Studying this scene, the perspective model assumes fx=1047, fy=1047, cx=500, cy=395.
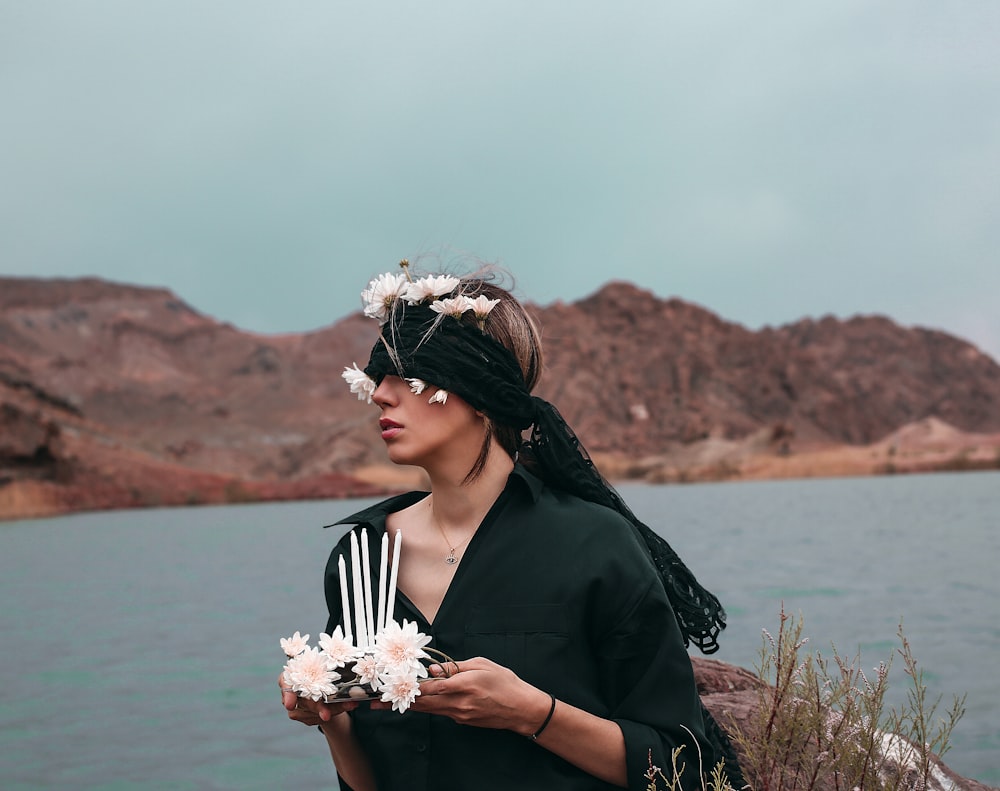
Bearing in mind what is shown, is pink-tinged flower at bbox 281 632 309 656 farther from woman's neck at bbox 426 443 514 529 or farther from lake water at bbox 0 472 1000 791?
lake water at bbox 0 472 1000 791

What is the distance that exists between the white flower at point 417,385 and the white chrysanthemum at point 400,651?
699 mm

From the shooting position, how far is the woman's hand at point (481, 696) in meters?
2.20

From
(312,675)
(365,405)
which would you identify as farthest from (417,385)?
(365,405)

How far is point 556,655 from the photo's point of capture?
254 centimetres

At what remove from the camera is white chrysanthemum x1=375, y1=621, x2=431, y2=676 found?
2137 millimetres

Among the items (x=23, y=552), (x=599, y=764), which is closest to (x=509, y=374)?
(x=599, y=764)

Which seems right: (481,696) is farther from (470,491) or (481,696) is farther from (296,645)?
(470,491)

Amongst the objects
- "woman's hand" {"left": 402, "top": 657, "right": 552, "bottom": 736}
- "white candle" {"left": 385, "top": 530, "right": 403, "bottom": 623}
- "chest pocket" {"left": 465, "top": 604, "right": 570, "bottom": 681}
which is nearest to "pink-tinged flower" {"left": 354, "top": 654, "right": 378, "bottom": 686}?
"woman's hand" {"left": 402, "top": 657, "right": 552, "bottom": 736}

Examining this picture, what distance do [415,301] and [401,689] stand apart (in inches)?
43.0

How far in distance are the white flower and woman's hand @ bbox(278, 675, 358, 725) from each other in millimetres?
778

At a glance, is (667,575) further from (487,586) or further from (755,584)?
(755,584)

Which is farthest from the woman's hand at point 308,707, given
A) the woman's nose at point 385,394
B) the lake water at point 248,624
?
the lake water at point 248,624

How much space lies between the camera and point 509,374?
2.74 meters

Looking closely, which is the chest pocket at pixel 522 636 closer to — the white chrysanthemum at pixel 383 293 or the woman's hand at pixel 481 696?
the woman's hand at pixel 481 696
